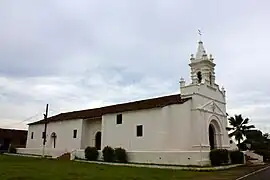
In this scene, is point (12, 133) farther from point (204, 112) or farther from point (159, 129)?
point (204, 112)

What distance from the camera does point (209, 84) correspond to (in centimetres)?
2881

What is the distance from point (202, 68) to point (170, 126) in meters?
7.85

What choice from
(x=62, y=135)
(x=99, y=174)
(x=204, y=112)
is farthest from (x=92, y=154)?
(x=99, y=174)

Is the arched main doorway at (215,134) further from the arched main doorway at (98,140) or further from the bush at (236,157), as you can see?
the arched main doorway at (98,140)

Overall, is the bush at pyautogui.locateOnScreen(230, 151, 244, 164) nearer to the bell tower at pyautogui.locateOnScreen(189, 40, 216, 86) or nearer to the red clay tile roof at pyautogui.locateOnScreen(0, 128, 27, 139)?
the bell tower at pyautogui.locateOnScreen(189, 40, 216, 86)

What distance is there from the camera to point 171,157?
22266 millimetres

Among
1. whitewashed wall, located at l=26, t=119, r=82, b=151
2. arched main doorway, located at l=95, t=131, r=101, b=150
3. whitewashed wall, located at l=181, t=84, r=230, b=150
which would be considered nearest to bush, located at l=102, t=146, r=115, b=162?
arched main doorway, located at l=95, t=131, r=101, b=150

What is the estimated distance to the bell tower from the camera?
1150 inches

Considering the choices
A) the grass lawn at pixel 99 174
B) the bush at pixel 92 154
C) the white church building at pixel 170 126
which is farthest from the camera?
the bush at pixel 92 154

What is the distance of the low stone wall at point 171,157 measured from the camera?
2134 centimetres

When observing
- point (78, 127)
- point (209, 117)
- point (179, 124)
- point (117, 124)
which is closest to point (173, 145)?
point (179, 124)

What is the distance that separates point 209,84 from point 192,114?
15.2 ft

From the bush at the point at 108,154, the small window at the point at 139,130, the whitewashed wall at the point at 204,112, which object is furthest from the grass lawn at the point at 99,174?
the small window at the point at 139,130

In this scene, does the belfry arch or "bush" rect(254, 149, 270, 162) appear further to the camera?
"bush" rect(254, 149, 270, 162)
